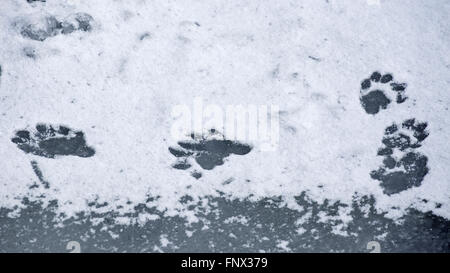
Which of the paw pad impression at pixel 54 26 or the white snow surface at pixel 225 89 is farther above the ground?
the paw pad impression at pixel 54 26

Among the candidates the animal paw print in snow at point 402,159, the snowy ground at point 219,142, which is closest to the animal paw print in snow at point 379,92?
the snowy ground at point 219,142

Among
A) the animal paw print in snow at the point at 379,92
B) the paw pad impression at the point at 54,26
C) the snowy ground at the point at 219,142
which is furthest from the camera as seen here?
the paw pad impression at the point at 54,26

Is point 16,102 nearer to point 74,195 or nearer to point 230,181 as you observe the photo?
point 74,195

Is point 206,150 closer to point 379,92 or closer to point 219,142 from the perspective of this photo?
point 219,142

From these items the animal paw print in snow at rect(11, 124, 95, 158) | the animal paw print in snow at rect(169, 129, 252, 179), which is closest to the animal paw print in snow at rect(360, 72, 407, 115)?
the animal paw print in snow at rect(169, 129, 252, 179)

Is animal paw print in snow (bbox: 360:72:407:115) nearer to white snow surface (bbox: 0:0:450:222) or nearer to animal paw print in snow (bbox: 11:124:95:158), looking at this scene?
white snow surface (bbox: 0:0:450:222)

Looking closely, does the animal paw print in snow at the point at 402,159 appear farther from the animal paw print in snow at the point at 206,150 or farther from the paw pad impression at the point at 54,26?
the paw pad impression at the point at 54,26
